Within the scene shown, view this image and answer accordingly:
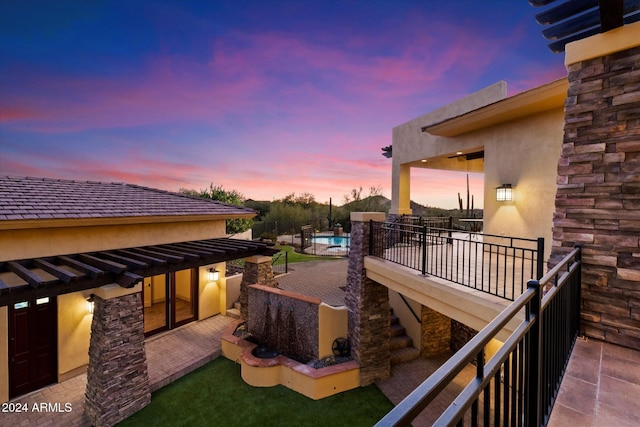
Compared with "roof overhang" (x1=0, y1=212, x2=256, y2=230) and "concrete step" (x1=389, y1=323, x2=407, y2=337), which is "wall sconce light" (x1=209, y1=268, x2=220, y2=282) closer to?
"roof overhang" (x1=0, y1=212, x2=256, y2=230)

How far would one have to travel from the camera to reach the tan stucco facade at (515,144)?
6.64m

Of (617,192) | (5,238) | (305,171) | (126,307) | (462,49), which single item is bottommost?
(126,307)

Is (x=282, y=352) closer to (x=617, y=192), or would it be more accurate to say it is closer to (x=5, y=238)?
(x=5, y=238)

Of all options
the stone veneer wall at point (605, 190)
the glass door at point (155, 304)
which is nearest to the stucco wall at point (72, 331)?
the glass door at point (155, 304)

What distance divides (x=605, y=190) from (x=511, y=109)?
466cm

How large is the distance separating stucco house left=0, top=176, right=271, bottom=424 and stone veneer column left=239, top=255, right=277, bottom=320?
367 millimetres

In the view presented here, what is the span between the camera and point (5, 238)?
578 cm

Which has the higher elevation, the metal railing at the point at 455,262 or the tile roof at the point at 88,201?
the tile roof at the point at 88,201

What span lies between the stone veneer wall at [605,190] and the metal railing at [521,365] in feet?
0.63

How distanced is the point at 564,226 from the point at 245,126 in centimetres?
1581

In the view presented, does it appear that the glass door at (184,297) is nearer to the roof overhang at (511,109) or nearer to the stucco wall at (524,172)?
the roof overhang at (511,109)

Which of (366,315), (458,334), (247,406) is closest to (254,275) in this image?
(247,406)

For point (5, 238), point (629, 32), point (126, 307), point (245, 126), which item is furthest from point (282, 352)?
point (245, 126)

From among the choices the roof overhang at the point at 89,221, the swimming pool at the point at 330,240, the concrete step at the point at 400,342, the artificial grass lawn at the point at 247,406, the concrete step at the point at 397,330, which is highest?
the roof overhang at the point at 89,221
